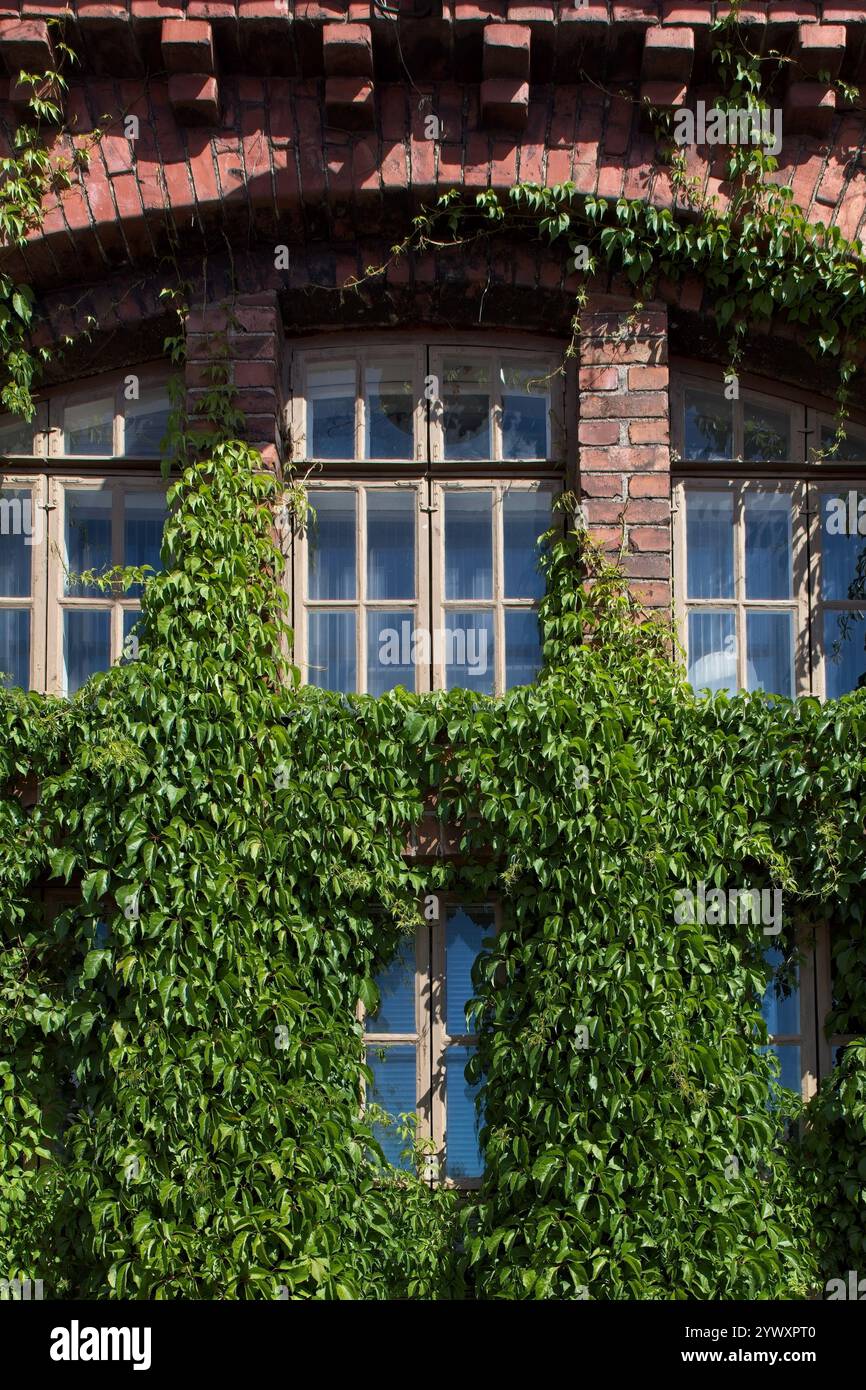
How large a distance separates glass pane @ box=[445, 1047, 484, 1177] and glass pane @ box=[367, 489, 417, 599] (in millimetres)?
1981

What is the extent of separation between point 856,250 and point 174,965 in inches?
160

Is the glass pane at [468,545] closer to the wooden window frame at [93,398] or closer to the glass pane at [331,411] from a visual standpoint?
the glass pane at [331,411]

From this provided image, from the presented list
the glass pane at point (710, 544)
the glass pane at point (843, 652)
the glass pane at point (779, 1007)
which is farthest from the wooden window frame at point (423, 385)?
the glass pane at point (779, 1007)

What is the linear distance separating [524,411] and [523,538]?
0.59 m

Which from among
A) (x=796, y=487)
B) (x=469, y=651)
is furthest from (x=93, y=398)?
(x=796, y=487)

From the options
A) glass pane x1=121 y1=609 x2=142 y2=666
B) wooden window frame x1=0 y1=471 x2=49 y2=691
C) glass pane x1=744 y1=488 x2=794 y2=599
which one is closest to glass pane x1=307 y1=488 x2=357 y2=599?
glass pane x1=121 y1=609 x2=142 y2=666

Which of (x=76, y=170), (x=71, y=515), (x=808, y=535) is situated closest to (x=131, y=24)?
(x=76, y=170)

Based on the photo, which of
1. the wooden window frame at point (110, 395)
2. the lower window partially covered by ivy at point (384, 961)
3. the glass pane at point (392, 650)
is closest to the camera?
the lower window partially covered by ivy at point (384, 961)

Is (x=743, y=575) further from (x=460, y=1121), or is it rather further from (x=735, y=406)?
(x=460, y=1121)

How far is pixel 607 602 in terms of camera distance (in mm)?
5988

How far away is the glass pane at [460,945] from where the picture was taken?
5.92 meters

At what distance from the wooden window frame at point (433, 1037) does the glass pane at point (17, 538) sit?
2331 mm

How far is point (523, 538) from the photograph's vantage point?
6.33 m
